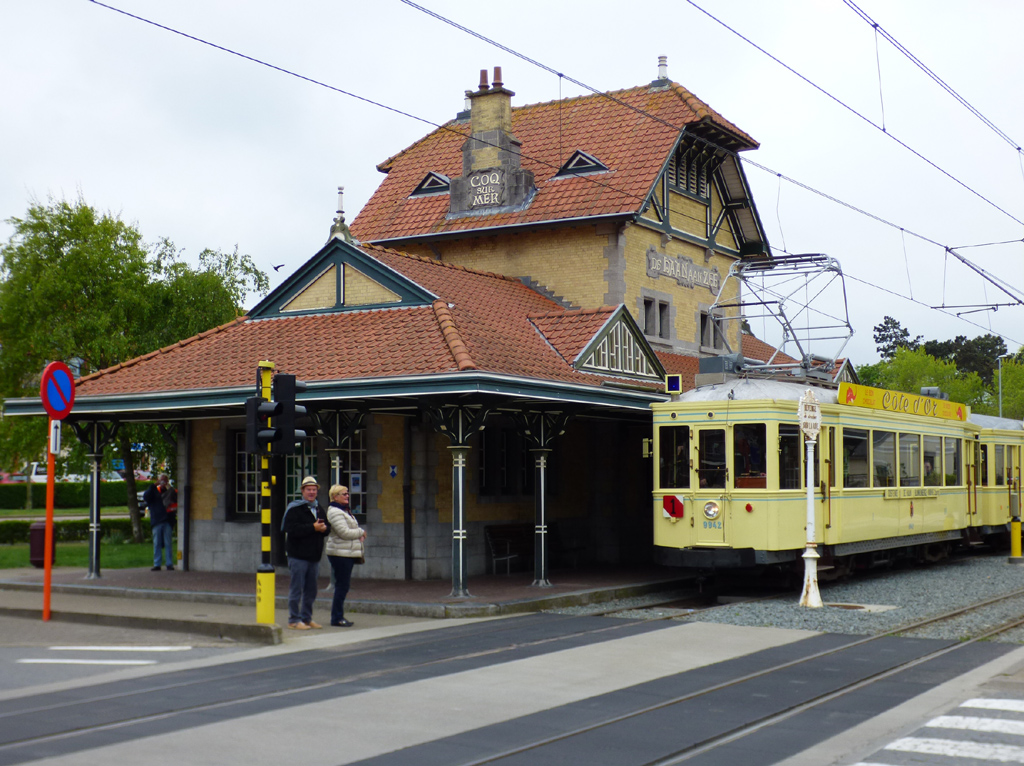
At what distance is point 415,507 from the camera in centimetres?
1858

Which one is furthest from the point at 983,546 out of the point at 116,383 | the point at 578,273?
the point at 116,383

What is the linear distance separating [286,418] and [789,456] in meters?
7.53

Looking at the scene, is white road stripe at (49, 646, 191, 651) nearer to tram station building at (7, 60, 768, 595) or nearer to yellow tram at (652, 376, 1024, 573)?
tram station building at (7, 60, 768, 595)

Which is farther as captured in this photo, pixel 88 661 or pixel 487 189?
pixel 487 189

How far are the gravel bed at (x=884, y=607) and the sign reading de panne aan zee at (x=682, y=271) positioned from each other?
27.1 ft

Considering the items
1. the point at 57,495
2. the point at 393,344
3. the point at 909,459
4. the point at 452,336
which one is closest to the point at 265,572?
the point at 452,336

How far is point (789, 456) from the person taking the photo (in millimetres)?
16891

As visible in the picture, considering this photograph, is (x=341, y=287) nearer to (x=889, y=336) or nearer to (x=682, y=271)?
(x=682, y=271)

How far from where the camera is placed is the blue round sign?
574 inches

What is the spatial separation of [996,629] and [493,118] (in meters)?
15.8

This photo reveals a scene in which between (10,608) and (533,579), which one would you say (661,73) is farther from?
(10,608)

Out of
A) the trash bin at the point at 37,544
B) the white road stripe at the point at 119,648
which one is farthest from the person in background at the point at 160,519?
the white road stripe at the point at 119,648

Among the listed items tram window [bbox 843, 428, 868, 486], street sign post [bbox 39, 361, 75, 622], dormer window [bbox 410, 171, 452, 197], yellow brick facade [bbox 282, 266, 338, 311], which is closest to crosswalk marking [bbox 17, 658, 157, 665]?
street sign post [bbox 39, 361, 75, 622]

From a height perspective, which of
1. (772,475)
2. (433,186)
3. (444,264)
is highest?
(433,186)
